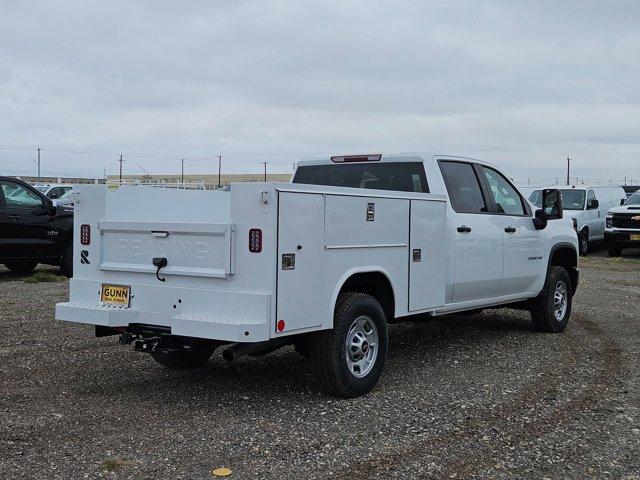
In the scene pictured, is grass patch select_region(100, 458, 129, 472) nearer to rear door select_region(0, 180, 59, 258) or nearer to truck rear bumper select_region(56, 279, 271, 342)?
truck rear bumper select_region(56, 279, 271, 342)

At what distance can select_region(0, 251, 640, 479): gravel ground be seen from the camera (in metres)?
4.70

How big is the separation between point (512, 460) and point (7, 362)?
4778mm

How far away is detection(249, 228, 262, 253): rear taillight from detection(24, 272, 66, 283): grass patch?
30.8 feet

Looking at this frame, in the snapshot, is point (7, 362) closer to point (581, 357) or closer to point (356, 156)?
point (356, 156)

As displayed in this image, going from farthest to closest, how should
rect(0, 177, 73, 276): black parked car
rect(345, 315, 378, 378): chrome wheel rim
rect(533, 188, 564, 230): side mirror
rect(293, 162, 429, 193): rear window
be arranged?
rect(0, 177, 73, 276): black parked car
rect(533, 188, 564, 230): side mirror
rect(293, 162, 429, 193): rear window
rect(345, 315, 378, 378): chrome wheel rim

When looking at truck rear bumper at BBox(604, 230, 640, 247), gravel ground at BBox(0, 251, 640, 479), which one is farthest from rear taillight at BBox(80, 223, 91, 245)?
truck rear bumper at BBox(604, 230, 640, 247)

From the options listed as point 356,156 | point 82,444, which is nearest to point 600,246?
point 356,156

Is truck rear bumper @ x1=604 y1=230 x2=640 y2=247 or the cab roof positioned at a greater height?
the cab roof

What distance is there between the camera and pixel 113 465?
15.1ft

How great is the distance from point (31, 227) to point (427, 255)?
28.5ft

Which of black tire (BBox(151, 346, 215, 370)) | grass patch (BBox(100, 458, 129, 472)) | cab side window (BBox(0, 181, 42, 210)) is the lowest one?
grass patch (BBox(100, 458, 129, 472))

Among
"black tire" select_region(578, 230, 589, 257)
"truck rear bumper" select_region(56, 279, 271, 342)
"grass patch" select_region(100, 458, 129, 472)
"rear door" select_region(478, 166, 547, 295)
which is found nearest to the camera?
"grass patch" select_region(100, 458, 129, 472)

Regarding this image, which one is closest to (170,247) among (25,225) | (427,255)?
(427,255)

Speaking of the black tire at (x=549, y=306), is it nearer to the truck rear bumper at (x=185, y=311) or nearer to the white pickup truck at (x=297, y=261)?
the white pickup truck at (x=297, y=261)
